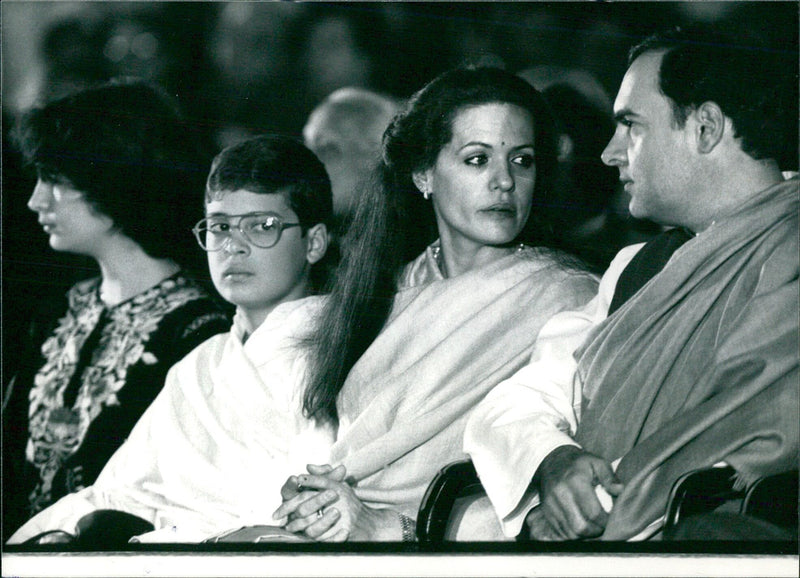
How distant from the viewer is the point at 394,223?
3.45 m

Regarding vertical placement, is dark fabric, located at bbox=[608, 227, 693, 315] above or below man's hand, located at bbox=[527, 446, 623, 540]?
above

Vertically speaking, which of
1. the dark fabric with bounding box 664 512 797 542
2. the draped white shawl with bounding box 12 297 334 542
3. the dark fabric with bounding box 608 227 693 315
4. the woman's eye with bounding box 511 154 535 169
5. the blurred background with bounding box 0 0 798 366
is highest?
the blurred background with bounding box 0 0 798 366

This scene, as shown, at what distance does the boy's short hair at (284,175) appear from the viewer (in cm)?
345

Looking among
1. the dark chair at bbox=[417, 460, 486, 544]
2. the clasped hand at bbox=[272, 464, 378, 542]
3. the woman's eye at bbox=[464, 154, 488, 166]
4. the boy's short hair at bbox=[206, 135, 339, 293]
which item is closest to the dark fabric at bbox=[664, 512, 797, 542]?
the dark chair at bbox=[417, 460, 486, 544]

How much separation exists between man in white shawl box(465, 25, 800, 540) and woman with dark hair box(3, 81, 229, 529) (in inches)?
40.3

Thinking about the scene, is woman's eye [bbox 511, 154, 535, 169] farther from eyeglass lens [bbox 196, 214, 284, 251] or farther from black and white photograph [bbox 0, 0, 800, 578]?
eyeglass lens [bbox 196, 214, 284, 251]

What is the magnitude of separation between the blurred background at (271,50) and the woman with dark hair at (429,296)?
146 mm

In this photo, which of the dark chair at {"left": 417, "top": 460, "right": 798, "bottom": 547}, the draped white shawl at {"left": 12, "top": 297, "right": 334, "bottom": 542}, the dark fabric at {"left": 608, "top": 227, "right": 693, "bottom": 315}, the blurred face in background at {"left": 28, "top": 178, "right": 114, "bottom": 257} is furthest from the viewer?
the blurred face in background at {"left": 28, "top": 178, "right": 114, "bottom": 257}

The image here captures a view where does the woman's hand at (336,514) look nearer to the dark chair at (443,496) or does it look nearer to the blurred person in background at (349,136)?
the dark chair at (443,496)

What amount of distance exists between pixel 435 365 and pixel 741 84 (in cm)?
119

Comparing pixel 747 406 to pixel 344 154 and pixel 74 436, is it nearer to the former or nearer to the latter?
pixel 344 154

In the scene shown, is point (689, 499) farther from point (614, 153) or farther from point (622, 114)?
point (622, 114)

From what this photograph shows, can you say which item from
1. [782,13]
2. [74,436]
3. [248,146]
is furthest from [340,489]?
[782,13]

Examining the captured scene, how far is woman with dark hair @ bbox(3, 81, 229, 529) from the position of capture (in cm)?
349
